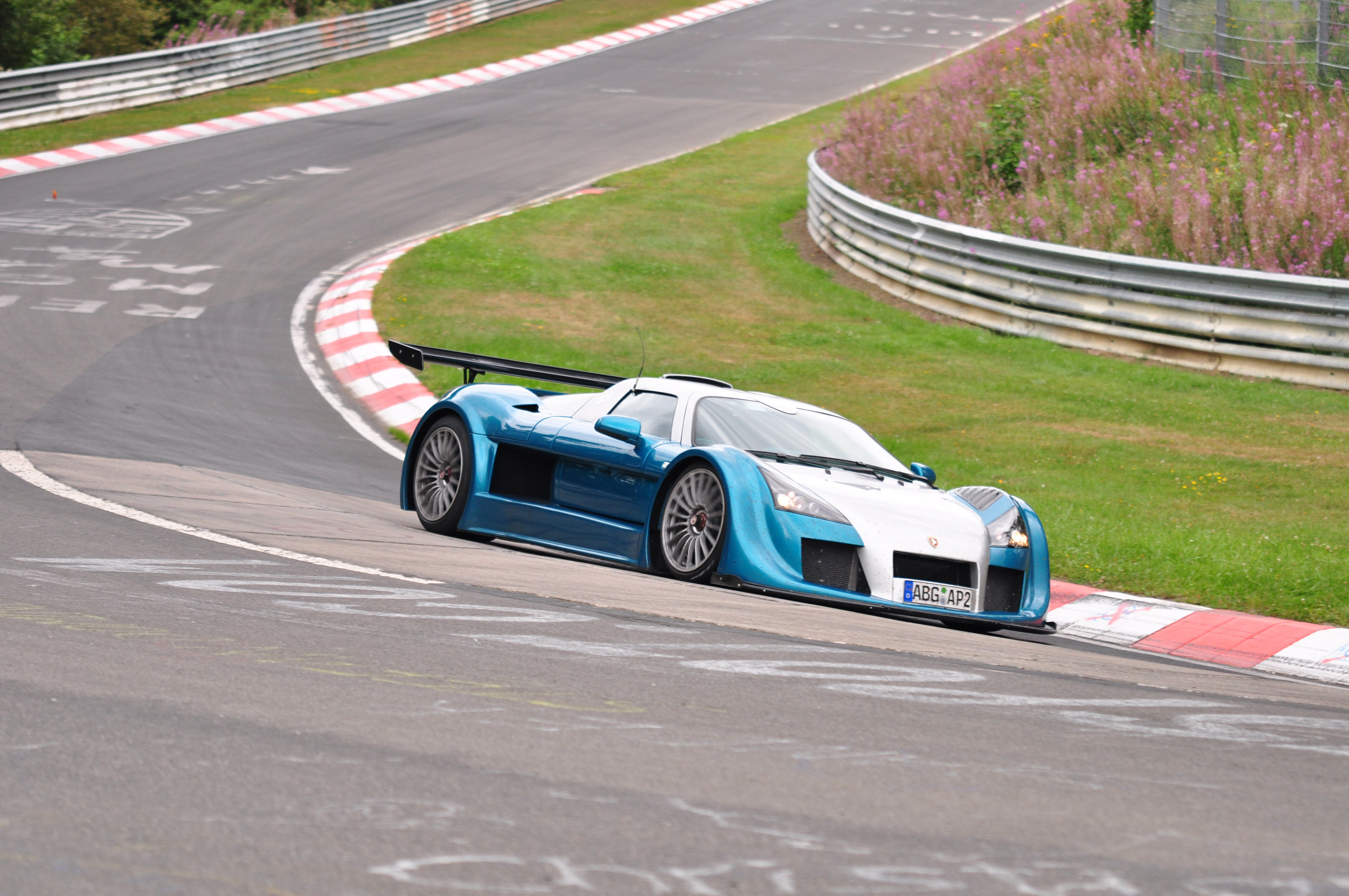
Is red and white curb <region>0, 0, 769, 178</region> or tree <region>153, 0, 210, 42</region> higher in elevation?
tree <region>153, 0, 210, 42</region>

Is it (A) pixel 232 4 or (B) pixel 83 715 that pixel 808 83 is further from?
(B) pixel 83 715

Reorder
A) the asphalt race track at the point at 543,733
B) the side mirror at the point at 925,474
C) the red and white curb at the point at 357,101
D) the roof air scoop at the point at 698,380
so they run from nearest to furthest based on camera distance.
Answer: the asphalt race track at the point at 543,733, the side mirror at the point at 925,474, the roof air scoop at the point at 698,380, the red and white curb at the point at 357,101

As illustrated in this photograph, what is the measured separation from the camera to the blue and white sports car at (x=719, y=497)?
279 inches

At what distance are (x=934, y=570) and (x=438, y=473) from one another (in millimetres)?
3282

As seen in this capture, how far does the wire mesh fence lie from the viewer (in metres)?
18.0

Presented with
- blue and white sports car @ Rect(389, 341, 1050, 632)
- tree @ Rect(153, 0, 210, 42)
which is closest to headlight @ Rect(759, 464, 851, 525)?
blue and white sports car @ Rect(389, 341, 1050, 632)

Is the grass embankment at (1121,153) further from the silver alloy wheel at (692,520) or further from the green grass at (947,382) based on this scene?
the silver alloy wheel at (692,520)

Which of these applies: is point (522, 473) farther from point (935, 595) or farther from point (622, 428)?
point (935, 595)

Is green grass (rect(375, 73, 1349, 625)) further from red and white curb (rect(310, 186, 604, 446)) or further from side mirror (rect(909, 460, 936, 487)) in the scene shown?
side mirror (rect(909, 460, 936, 487))

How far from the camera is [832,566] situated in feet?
23.2

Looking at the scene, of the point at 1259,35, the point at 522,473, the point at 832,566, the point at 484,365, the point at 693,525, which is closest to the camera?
the point at 832,566

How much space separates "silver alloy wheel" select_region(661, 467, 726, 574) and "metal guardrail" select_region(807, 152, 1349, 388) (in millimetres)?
8732

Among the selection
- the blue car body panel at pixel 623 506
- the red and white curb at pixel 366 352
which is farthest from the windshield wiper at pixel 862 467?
the red and white curb at pixel 366 352

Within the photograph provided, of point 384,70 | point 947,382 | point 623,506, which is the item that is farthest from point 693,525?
point 384,70
